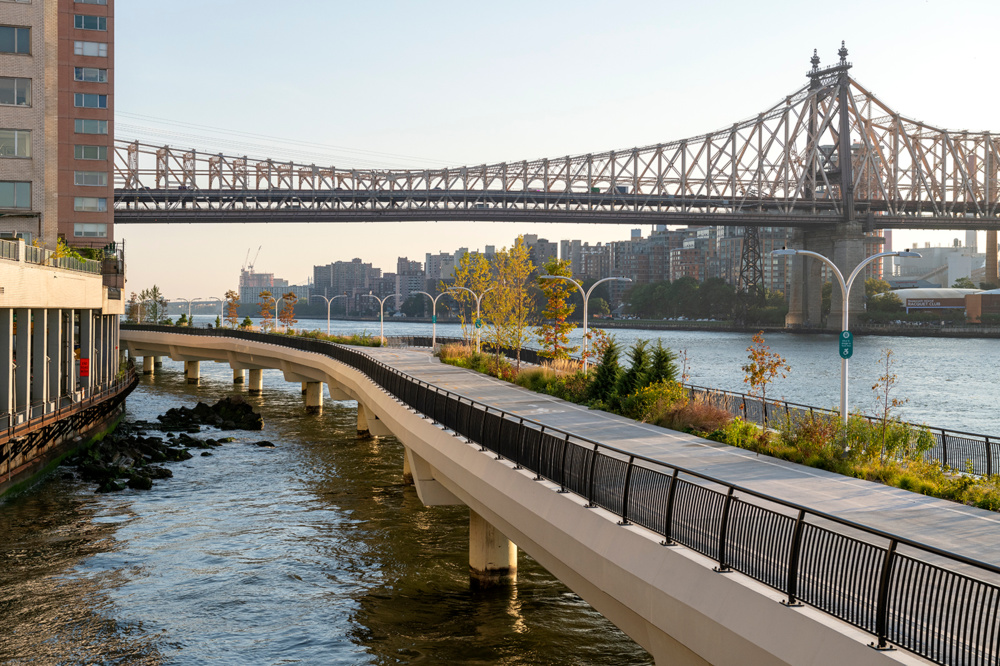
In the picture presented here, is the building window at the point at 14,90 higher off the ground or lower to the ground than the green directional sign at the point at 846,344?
higher

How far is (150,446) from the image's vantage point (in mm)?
40531

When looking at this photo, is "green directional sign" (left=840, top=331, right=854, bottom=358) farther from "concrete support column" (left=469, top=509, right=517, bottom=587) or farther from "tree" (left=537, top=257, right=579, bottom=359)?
"tree" (left=537, top=257, right=579, bottom=359)

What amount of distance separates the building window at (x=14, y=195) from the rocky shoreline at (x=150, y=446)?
12.5 meters

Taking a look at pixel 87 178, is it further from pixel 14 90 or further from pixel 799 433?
pixel 799 433

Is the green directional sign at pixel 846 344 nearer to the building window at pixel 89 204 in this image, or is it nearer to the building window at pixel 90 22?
the building window at pixel 89 204

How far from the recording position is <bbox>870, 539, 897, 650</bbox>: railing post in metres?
8.23

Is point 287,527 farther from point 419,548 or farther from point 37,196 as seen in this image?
point 37,196

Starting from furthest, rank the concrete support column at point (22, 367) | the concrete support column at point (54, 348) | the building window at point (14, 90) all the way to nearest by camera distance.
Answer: the building window at point (14, 90) < the concrete support column at point (54, 348) < the concrete support column at point (22, 367)

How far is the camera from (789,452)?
63.1 ft

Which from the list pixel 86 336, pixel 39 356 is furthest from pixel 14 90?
pixel 39 356

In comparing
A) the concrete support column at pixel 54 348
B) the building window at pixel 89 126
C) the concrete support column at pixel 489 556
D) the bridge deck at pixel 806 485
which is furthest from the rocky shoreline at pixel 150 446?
the building window at pixel 89 126

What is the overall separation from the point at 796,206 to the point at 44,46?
106002mm

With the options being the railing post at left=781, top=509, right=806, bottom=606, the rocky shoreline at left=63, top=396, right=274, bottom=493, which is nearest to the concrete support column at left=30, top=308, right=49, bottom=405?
the rocky shoreline at left=63, top=396, right=274, bottom=493

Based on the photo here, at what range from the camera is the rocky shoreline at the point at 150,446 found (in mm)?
33656
